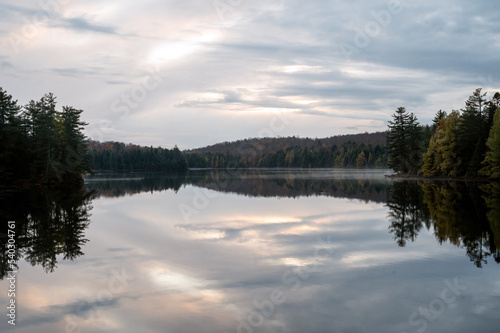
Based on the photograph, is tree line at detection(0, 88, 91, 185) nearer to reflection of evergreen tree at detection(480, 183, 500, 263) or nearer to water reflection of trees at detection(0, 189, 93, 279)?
water reflection of trees at detection(0, 189, 93, 279)

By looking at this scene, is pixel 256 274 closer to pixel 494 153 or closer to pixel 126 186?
pixel 494 153

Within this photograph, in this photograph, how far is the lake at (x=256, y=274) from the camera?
10.9 meters

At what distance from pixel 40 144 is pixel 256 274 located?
56.2 metres

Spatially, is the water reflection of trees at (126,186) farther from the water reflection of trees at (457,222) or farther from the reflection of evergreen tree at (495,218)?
the reflection of evergreen tree at (495,218)

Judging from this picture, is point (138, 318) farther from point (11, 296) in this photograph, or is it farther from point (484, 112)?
point (484, 112)

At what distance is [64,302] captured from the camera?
12.3 meters

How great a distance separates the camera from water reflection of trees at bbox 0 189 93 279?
1770cm

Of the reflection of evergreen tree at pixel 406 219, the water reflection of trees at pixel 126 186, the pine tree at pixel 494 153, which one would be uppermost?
the pine tree at pixel 494 153

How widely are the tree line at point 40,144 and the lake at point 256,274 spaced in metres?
30.5

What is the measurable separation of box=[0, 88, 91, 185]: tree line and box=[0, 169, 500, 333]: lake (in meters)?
30.5

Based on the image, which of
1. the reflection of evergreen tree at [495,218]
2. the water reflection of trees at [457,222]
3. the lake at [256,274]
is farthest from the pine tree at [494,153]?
the lake at [256,274]

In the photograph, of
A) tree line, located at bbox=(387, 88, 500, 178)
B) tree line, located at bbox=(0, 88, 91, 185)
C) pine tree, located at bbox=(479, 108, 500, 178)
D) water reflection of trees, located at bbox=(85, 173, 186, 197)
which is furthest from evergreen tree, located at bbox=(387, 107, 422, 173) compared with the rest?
tree line, located at bbox=(0, 88, 91, 185)

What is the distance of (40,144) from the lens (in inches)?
2467

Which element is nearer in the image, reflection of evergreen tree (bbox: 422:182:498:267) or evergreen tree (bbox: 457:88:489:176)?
reflection of evergreen tree (bbox: 422:182:498:267)
